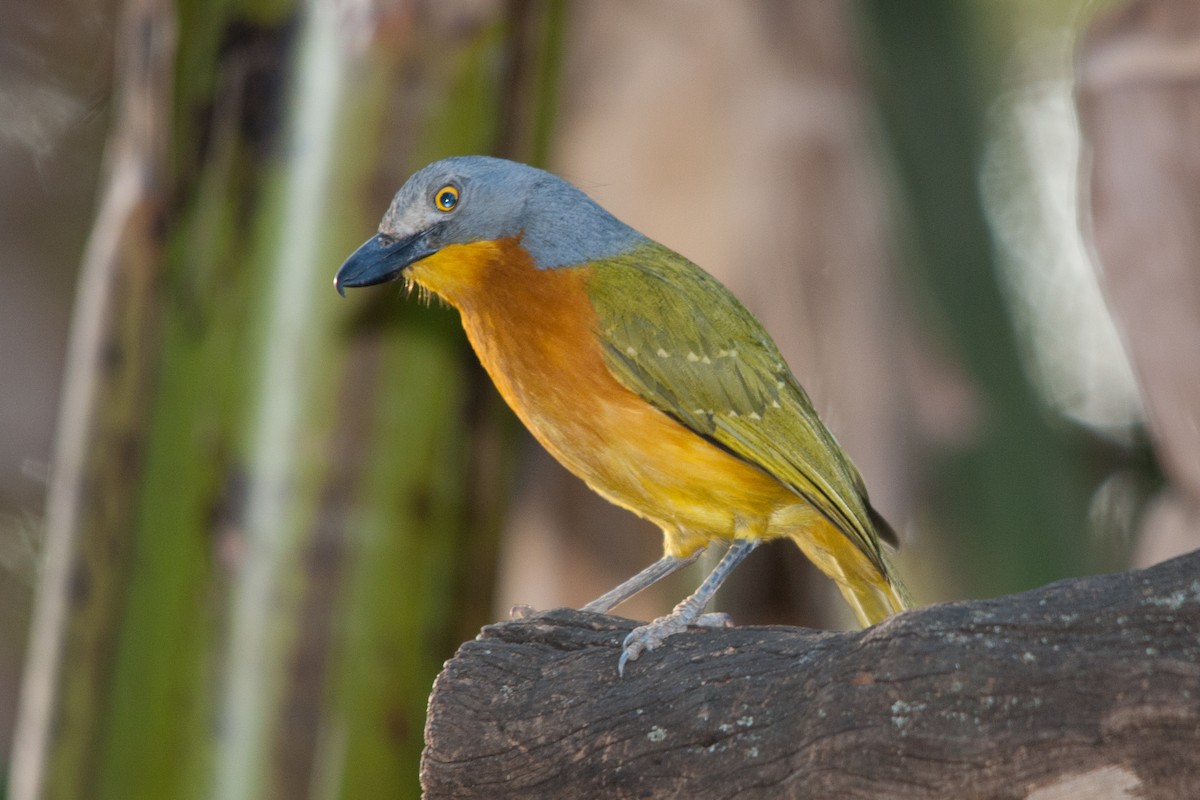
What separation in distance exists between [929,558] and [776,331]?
3.81 ft

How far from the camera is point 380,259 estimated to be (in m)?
3.54

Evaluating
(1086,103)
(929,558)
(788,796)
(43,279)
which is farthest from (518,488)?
(43,279)

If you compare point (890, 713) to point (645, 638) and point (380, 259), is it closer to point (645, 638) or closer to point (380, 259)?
point (645, 638)

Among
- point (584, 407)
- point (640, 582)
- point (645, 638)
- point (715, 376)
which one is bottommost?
point (645, 638)

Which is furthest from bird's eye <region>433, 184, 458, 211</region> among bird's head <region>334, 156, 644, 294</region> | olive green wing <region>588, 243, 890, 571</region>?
olive green wing <region>588, 243, 890, 571</region>

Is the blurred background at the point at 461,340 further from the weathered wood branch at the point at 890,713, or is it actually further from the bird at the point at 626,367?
the weathered wood branch at the point at 890,713

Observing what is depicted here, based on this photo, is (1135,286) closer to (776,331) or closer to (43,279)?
(776,331)

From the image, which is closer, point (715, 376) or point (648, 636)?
point (648, 636)

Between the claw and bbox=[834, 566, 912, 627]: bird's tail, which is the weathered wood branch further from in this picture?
bbox=[834, 566, 912, 627]: bird's tail

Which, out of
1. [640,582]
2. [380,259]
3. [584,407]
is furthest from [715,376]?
[380,259]

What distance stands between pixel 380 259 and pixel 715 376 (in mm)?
912

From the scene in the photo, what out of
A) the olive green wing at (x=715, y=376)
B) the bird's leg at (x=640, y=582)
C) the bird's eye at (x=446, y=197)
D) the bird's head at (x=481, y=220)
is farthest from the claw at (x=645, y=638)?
the bird's eye at (x=446, y=197)

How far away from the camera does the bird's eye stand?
362cm

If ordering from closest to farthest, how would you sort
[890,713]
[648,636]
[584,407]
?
[890,713] → [648,636] → [584,407]
